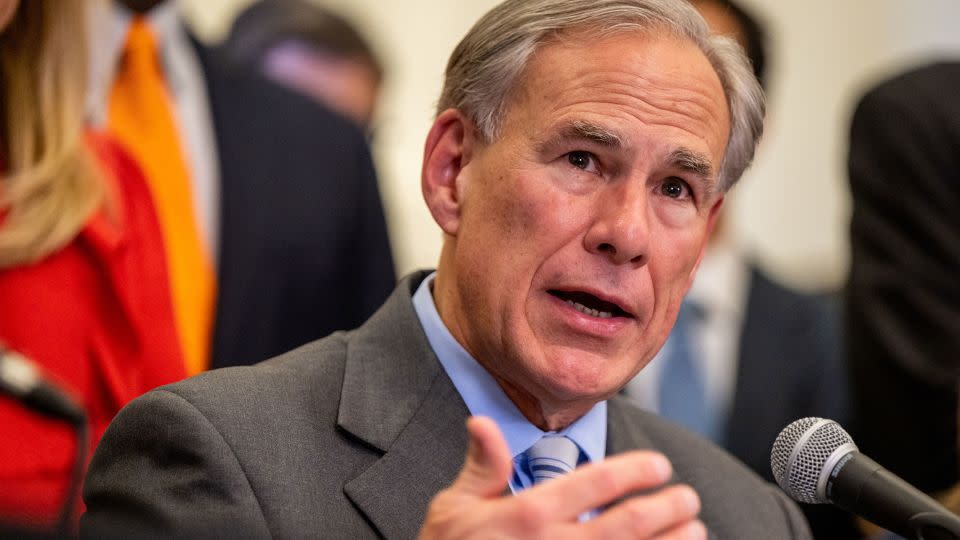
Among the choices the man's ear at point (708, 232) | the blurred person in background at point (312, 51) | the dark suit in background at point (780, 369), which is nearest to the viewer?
the man's ear at point (708, 232)

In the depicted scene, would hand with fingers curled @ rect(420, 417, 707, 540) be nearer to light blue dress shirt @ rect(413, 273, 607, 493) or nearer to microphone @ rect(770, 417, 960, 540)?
microphone @ rect(770, 417, 960, 540)

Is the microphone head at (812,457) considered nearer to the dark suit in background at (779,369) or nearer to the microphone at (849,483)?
the microphone at (849,483)

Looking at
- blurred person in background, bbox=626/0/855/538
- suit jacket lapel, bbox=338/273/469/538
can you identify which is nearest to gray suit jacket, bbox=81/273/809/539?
suit jacket lapel, bbox=338/273/469/538

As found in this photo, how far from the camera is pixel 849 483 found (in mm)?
1762

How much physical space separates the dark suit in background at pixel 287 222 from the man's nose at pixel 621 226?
3.30 ft

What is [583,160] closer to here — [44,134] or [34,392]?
[34,392]

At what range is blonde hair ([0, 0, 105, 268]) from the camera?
2.42 metres

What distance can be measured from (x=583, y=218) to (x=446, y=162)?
284 mm

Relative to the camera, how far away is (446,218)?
210 centimetres

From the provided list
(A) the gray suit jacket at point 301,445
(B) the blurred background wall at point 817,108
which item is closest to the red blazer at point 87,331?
(A) the gray suit jacket at point 301,445

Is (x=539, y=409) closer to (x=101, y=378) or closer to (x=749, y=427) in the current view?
(x=101, y=378)

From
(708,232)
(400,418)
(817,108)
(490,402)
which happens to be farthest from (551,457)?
(817,108)

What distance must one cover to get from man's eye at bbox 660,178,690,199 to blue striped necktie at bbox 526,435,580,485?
1.29 feet

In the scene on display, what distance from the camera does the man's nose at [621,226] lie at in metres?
1.93
